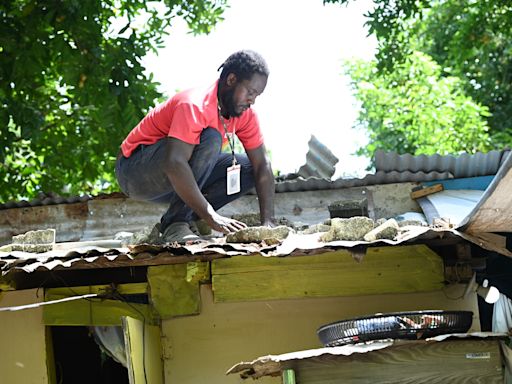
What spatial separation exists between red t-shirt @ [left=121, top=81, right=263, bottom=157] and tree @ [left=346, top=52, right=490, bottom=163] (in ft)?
36.9

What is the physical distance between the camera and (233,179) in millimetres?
6926

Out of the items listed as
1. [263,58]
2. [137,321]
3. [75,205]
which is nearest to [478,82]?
[75,205]

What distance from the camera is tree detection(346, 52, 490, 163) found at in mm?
18500

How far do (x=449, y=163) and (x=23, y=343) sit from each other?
162 inches

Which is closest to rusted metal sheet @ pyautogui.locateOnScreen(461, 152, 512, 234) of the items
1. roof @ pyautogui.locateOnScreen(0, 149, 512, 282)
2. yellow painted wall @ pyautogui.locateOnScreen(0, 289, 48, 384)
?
roof @ pyautogui.locateOnScreen(0, 149, 512, 282)

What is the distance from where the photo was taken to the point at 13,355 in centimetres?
643

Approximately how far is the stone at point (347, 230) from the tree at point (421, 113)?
1284 centimetres

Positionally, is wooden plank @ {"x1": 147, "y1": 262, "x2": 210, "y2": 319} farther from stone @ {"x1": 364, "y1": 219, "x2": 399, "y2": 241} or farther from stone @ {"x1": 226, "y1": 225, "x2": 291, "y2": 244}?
stone @ {"x1": 364, "y1": 219, "x2": 399, "y2": 241}

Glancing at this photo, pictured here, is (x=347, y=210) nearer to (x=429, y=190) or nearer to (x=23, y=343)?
(x=429, y=190)

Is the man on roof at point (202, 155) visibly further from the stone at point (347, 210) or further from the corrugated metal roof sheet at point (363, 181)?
the corrugated metal roof sheet at point (363, 181)

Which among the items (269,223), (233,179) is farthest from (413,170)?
(233,179)

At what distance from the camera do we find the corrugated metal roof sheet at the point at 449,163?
846cm

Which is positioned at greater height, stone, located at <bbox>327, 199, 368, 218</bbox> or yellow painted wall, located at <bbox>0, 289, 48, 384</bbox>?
stone, located at <bbox>327, 199, 368, 218</bbox>

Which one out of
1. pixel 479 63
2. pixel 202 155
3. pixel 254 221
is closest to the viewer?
pixel 202 155
